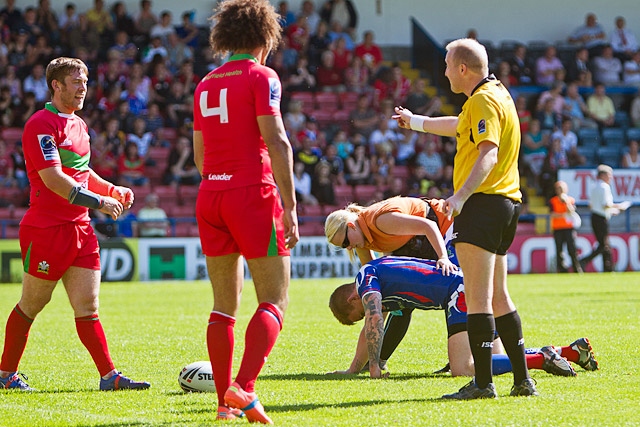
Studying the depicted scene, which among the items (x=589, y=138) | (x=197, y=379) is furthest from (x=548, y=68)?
(x=197, y=379)

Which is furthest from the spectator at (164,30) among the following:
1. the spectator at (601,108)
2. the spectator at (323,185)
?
the spectator at (601,108)

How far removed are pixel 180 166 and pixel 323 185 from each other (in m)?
3.16

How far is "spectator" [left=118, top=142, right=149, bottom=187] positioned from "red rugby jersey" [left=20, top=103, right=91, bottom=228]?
14.9 meters

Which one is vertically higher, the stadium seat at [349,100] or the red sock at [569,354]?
the stadium seat at [349,100]

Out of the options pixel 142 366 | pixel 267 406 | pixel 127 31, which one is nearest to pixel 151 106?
pixel 127 31

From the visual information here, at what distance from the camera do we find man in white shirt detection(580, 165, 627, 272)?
2194 centimetres

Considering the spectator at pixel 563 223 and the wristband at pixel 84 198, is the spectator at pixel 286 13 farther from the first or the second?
the wristband at pixel 84 198

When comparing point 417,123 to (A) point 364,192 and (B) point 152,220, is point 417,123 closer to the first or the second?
(B) point 152,220

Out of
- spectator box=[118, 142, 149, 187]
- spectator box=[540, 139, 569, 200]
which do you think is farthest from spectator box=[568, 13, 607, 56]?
spectator box=[118, 142, 149, 187]

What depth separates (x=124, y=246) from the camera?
2081 cm

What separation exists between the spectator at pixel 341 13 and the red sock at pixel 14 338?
21008 millimetres

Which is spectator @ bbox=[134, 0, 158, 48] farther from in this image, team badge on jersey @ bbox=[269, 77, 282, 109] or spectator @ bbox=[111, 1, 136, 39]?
team badge on jersey @ bbox=[269, 77, 282, 109]

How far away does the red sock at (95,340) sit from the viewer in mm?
7004

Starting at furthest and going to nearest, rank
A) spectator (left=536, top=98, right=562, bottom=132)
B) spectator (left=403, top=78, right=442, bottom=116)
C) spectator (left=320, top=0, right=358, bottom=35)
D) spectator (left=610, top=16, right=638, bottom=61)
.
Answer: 1. spectator (left=610, top=16, right=638, bottom=61)
2. spectator (left=320, top=0, right=358, bottom=35)
3. spectator (left=536, top=98, right=562, bottom=132)
4. spectator (left=403, top=78, right=442, bottom=116)
